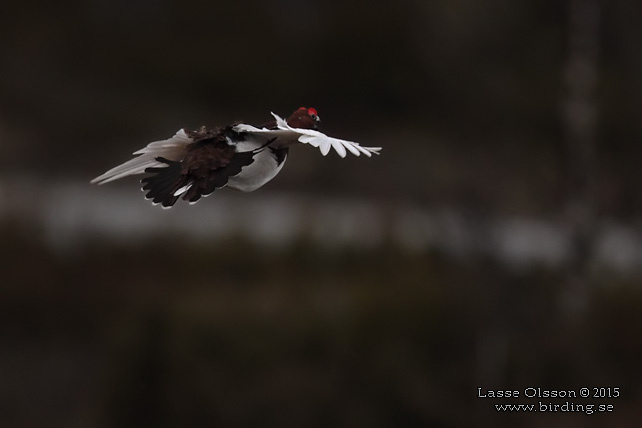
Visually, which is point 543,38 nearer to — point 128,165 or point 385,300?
point 385,300

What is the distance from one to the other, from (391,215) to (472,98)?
3.85ft

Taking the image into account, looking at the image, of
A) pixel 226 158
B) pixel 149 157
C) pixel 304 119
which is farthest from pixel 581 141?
pixel 226 158

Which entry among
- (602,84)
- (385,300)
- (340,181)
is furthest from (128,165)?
(340,181)

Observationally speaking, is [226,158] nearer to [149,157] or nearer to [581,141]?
[149,157]

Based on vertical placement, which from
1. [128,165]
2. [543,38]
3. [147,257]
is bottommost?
[128,165]

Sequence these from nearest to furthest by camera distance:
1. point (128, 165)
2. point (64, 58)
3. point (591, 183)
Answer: point (128, 165)
point (591, 183)
point (64, 58)

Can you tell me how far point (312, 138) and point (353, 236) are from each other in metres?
6.21

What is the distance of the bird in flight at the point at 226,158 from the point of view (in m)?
3.69

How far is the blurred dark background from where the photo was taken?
8.33 m

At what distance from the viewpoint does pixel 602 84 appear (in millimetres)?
9188

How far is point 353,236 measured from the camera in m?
9.73

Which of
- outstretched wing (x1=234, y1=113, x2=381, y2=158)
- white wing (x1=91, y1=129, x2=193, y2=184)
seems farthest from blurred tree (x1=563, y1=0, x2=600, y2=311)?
outstretched wing (x1=234, y1=113, x2=381, y2=158)

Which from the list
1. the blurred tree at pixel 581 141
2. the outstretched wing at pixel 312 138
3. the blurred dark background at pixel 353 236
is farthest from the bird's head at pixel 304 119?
the blurred tree at pixel 581 141

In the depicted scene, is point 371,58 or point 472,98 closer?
point 472,98
